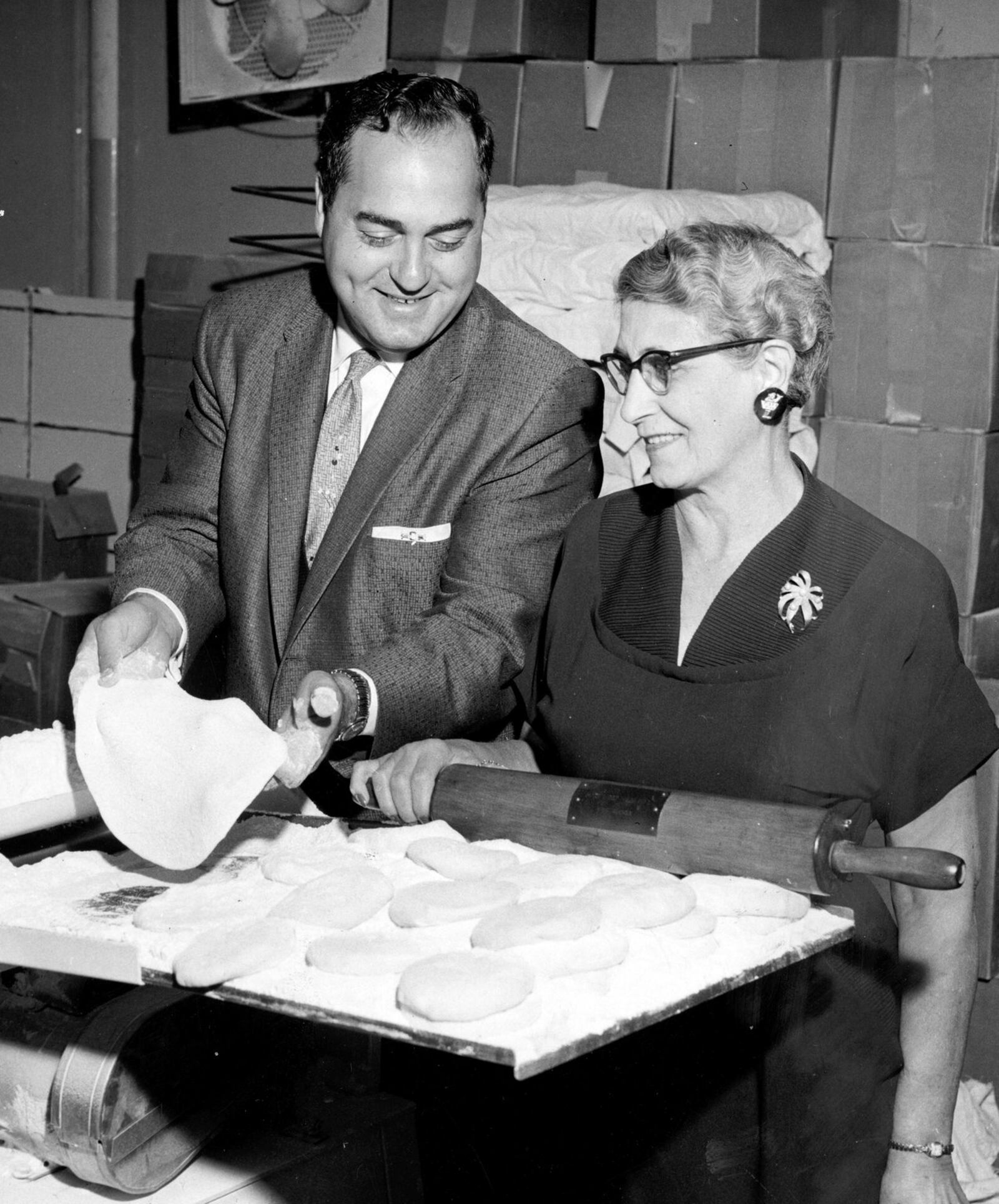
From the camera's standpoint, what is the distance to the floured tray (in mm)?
1296

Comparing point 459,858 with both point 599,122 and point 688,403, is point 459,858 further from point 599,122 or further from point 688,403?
point 599,122

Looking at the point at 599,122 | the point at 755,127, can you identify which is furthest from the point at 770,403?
the point at 599,122

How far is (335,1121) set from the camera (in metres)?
1.81

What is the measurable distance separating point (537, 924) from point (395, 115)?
122 cm

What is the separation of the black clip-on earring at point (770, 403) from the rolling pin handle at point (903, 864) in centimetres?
59

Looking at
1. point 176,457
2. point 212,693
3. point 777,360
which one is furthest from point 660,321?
point 212,693

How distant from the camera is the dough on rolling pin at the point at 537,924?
147 cm

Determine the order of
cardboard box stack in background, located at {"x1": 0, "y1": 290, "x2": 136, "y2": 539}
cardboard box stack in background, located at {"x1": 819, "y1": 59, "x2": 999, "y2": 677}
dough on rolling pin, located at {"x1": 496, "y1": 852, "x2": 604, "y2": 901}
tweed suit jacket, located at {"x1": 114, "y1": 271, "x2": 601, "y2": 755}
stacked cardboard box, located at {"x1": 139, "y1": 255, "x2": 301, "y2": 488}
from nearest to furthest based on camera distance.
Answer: dough on rolling pin, located at {"x1": 496, "y1": 852, "x2": 604, "y2": 901}
tweed suit jacket, located at {"x1": 114, "y1": 271, "x2": 601, "y2": 755}
cardboard box stack in background, located at {"x1": 819, "y1": 59, "x2": 999, "y2": 677}
stacked cardboard box, located at {"x1": 139, "y1": 255, "x2": 301, "y2": 488}
cardboard box stack in background, located at {"x1": 0, "y1": 290, "x2": 136, "y2": 539}

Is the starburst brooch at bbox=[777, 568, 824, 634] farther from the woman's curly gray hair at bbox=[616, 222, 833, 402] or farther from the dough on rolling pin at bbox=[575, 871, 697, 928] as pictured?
the dough on rolling pin at bbox=[575, 871, 697, 928]

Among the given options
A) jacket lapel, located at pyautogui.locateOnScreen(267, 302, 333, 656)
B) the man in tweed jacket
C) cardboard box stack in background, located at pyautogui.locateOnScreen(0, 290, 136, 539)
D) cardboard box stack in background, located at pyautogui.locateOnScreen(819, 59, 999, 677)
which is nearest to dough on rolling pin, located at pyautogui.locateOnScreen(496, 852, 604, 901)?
the man in tweed jacket

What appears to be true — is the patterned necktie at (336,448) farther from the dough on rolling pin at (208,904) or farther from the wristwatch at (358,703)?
the dough on rolling pin at (208,904)

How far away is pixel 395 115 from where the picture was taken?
83.5 inches

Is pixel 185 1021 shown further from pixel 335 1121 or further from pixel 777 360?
pixel 777 360

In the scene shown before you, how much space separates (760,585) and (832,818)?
0.39m
